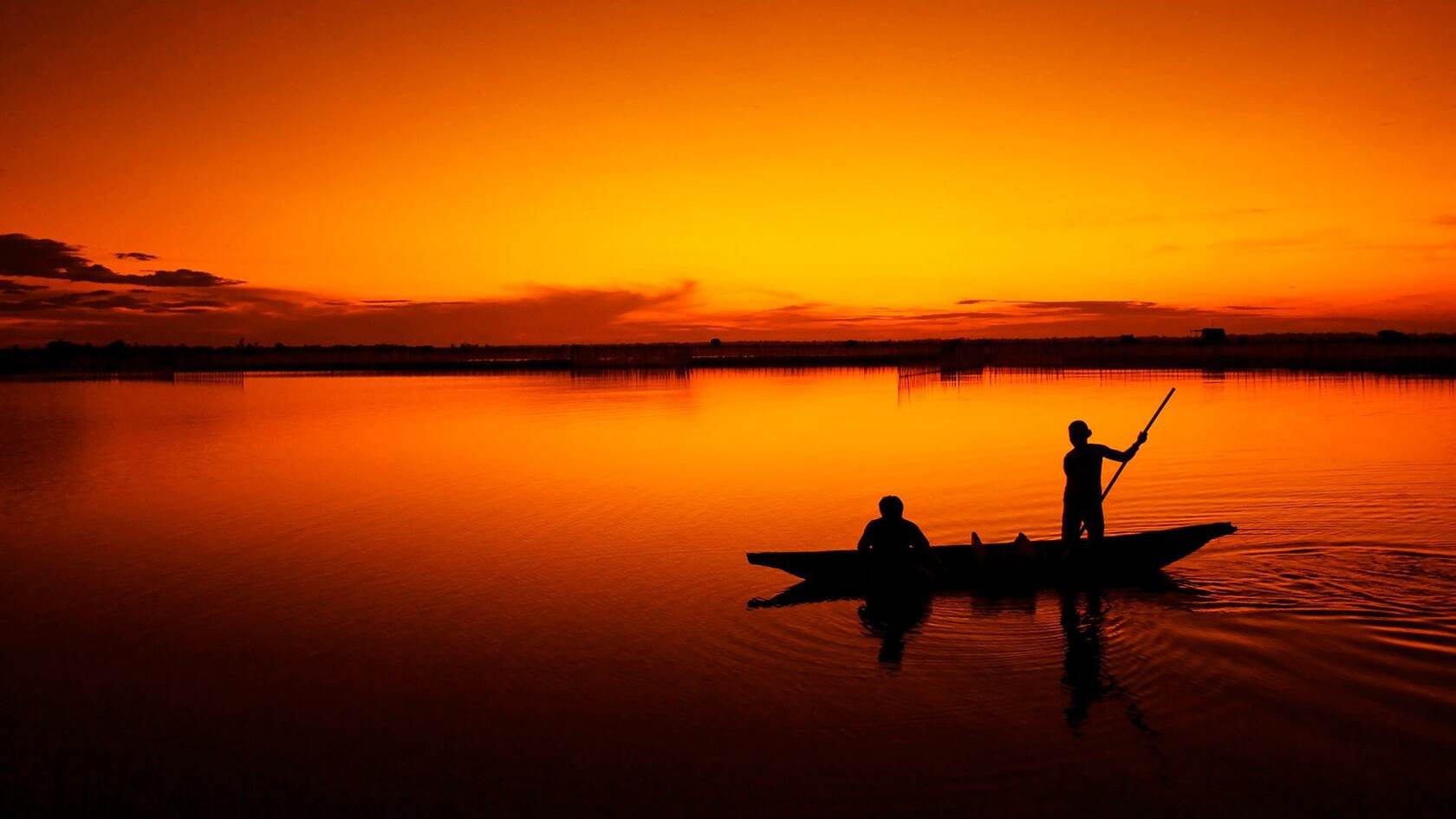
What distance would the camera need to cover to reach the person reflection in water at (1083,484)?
10930 millimetres

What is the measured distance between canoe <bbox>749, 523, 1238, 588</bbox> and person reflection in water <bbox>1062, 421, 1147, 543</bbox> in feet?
1.11

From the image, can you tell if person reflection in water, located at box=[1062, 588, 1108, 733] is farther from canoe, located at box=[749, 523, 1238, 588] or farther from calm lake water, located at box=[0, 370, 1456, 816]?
canoe, located at box=[749, 523, 1238, 588]

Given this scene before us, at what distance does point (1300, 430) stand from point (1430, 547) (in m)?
15.6

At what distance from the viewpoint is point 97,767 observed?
6.67 m

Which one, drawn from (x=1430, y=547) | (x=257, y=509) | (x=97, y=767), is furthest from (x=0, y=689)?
(x=1430, y=547)

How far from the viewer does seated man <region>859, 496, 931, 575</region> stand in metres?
10.2

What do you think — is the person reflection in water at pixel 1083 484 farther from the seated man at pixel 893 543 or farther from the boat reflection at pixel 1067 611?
the seated man at pixel 893 543

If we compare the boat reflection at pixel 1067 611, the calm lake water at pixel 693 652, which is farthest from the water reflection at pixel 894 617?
the calm lake water at pixel 693 652

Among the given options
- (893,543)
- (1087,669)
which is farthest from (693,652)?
(1087,669)

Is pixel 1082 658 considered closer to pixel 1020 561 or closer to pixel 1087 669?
pixel 1087 669

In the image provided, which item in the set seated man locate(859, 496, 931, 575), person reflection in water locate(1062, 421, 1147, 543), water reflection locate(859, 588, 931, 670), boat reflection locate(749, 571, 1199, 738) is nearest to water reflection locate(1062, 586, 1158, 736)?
boat reflection locate(749, 571, 1199, 738)

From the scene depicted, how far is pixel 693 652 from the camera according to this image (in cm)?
886

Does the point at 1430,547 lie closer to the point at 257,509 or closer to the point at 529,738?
the point at 529,738

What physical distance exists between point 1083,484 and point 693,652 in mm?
5045
